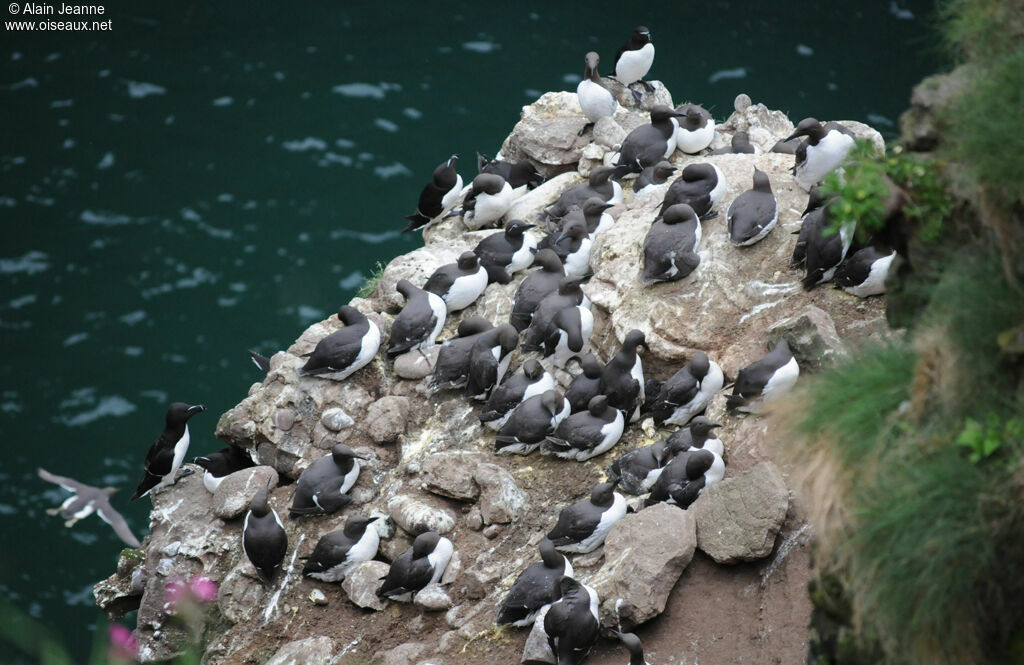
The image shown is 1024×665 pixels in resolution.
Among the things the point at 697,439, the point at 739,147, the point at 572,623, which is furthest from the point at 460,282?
the point at 572,623

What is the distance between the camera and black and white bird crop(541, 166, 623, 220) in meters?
10.4

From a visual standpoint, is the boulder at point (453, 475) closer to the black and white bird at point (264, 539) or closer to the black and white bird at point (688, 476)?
the black and white bird at point (264, 539)

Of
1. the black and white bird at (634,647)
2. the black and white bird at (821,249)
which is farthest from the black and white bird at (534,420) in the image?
the black and white bird at (634,647)

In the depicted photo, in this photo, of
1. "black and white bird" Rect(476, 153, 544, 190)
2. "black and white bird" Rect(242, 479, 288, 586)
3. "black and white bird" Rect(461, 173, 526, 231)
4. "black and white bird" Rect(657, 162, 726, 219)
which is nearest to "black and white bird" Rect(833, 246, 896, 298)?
"black and white bird" Rect(657, 162, 726, 219)

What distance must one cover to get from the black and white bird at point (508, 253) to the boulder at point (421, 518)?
2.69 metres

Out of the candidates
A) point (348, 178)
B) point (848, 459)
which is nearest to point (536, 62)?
point (348, 178)

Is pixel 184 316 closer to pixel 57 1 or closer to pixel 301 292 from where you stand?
pixel 301 292

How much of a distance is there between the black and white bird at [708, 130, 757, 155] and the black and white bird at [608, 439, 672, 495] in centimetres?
433

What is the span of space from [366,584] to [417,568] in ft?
1.84

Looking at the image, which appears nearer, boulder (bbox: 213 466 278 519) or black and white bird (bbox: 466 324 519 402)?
black and white bird (bbox: 466 324 519 402)

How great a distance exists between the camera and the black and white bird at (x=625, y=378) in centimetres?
812

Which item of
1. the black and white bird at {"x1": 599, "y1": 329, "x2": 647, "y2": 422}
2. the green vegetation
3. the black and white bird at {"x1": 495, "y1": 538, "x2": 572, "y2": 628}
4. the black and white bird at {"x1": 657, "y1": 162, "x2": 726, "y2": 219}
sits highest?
the green vegetation

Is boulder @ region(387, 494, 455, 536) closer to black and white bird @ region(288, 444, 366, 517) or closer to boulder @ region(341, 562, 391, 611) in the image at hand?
boulder @ region(341, 562, 391, 611)

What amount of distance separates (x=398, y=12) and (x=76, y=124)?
20.2ft
